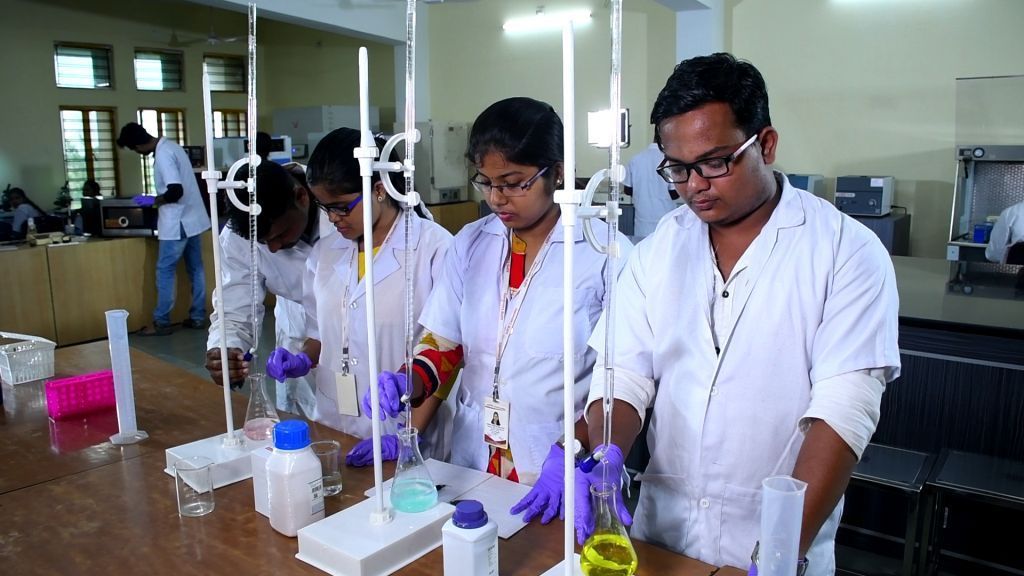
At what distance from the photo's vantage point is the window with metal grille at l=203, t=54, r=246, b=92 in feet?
32.7

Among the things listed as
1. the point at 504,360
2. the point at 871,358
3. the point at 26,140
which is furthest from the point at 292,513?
the point at 26,140

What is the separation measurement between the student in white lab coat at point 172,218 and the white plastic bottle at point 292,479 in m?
5.00

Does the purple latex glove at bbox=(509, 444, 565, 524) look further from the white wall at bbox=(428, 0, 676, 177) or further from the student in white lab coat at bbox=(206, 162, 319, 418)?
the white wall at bbox=(428, 0, 676, 177)

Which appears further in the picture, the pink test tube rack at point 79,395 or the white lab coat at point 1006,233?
the white lab coat at point 1006,233

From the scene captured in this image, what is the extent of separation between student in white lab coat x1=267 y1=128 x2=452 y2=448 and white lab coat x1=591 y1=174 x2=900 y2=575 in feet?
2.15

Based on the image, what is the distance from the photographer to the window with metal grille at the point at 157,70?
9.27 metres


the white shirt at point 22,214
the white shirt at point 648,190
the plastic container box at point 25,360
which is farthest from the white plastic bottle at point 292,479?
the white shirt at point 22,214

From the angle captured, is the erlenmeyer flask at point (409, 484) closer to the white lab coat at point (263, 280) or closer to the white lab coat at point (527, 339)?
the white lab coat at point (527, 339)

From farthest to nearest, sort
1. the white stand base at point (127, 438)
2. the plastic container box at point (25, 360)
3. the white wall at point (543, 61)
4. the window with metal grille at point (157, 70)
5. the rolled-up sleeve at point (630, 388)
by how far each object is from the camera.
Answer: the window with metal grille at point (157, 70), the white wall at point (543, 61), the plastic container box at point (25, 360), the white stand base at point (127, 438), the rolled-up sleeve at point (630, 388)

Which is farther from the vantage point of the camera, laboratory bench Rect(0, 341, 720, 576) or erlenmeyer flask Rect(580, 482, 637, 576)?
laboratory bench Rect(0, 341, 720, 576)

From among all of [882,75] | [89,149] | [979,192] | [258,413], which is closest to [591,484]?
[258,413]

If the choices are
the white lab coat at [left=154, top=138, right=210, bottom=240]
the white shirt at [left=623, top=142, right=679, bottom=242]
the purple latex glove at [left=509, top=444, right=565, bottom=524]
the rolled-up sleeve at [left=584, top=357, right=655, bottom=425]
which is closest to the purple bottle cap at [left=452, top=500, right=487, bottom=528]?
the purple latex glove at [left=509, top=444, right=565, bottom=524]

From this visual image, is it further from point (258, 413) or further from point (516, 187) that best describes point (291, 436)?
point (516, 187)

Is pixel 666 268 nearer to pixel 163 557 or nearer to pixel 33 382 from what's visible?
pixel 163 557
